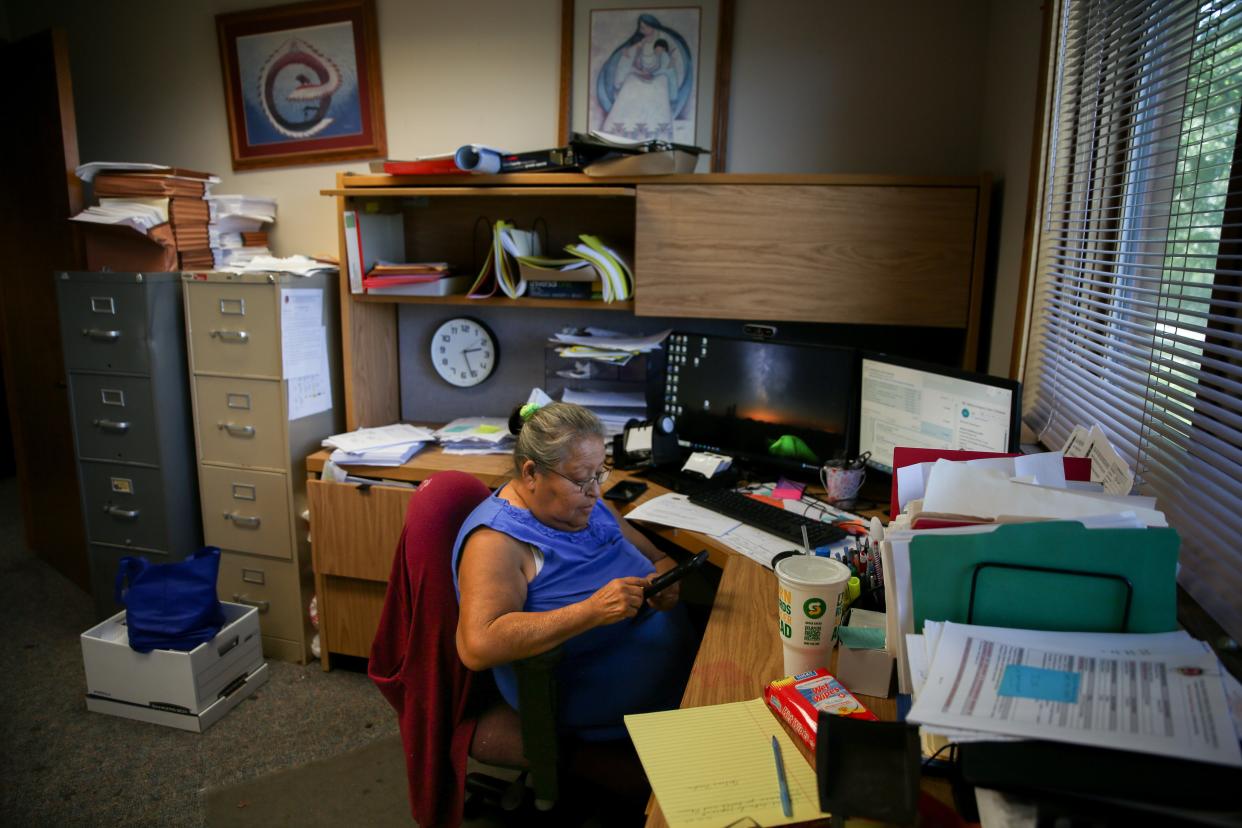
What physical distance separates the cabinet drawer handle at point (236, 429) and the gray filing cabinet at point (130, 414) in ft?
0.59

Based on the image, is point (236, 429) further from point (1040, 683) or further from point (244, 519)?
point (1040, 683)

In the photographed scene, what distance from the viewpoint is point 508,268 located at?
2521mm

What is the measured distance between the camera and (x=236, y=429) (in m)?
2.61

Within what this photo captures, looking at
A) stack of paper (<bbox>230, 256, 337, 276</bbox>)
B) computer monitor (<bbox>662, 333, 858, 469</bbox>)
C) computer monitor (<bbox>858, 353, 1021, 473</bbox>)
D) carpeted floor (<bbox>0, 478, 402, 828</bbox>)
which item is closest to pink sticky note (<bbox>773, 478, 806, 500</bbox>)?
computer monitor (<bbox>662, 333, 858, 469</bbox>)

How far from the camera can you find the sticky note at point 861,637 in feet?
3.77

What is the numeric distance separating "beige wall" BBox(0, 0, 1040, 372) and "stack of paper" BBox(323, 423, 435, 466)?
0.84 m

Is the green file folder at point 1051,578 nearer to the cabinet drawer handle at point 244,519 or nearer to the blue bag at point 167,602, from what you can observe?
the blue bag at point 167,602

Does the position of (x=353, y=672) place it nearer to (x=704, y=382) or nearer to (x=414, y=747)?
(x=414, y=747)

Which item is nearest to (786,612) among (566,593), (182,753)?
(566,593)

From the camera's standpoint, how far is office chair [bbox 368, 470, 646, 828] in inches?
59.6

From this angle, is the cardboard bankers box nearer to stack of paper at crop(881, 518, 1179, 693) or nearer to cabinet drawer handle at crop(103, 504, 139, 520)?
cabinet drawer handle at crop(103, 504, 139, 520)

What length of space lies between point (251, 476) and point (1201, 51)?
2.64m

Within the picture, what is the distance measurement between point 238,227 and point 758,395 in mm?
2040

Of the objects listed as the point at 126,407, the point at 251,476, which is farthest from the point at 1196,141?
the point at 126,407
